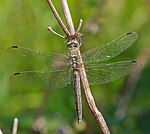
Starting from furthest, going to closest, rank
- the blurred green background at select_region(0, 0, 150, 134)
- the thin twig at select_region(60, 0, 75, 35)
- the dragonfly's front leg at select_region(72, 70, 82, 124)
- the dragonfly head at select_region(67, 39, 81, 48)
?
1. the blurred green background at select_region(0, 0, 150, 134)
2. the dragonfly's front leg at select_region(72, 70, 82, 124)
3. the dragonfly head at select_region(67, 39, 81, 48)
4. the thin twig at select_region(60, 0, 75, 35)

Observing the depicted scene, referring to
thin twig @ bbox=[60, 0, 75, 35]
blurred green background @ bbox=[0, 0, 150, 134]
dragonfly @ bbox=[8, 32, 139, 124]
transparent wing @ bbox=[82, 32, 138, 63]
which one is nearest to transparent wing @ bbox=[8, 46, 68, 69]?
dragonfly @ bbox=[8, 32, 139, 124]

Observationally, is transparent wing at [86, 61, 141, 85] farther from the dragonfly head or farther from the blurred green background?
the blurred green background

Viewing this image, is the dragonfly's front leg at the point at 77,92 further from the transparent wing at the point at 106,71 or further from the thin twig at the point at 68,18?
the thin twig at the point at 68,18

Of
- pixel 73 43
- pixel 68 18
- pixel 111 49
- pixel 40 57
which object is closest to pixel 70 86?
pixel 40 57

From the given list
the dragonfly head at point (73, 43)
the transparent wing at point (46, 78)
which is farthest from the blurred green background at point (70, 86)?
the dragonfly head at point (73, 43)

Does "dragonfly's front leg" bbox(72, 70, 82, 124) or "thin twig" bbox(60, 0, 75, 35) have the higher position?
"thin twig" bbox(60, 0, 75, 35)

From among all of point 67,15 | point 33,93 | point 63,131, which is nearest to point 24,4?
point 33,93

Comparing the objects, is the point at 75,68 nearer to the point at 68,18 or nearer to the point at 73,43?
the point at 73,43
